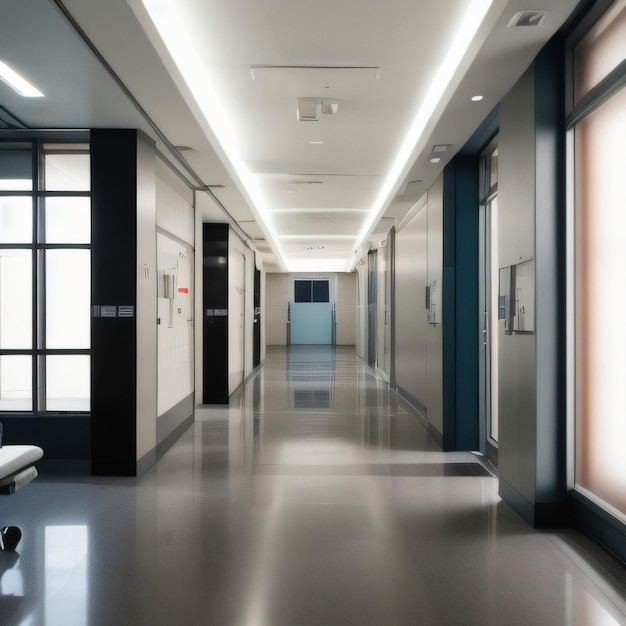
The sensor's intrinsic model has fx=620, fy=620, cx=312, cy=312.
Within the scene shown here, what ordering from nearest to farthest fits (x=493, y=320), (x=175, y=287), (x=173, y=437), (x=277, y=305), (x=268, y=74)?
(x=268, y=74) → (x=493, y=320) → (x=173, y=437) → (x=175, y=287) → (x=277, y=305)

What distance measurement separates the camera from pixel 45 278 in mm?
6562

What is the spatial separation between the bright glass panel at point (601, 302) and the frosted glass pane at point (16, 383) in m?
5.34

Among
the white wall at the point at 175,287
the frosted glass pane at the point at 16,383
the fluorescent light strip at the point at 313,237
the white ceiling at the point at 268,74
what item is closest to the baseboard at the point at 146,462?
the white wall at the point at 175,287

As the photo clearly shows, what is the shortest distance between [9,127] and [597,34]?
5420 millimetres

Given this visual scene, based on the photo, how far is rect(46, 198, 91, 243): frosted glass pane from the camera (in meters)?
6.53

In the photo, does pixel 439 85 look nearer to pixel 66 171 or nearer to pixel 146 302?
pixel 146 302

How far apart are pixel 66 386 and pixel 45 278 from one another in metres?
1.17

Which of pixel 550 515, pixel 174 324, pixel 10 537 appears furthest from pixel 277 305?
pixel 10 537

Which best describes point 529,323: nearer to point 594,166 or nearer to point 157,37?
point 594,166

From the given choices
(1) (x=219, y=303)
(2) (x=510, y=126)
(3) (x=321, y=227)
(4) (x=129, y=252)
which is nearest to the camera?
(2) (x=510, y=126)

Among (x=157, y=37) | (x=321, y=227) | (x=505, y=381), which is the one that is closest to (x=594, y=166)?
(x=505, y=381)

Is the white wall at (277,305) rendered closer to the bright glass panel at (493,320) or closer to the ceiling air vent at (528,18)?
the bright glass panel at (493,320)

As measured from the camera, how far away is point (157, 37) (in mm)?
4434

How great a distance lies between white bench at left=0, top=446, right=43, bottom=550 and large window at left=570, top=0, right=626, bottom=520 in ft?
13.2
